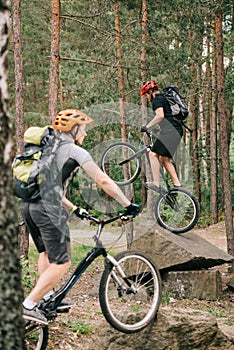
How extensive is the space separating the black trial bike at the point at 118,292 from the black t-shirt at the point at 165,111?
3.53 m

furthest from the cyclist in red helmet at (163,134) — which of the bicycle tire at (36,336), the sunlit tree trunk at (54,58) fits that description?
the bicycle tire at (36,336)

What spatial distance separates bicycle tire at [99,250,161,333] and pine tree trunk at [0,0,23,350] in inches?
Result: 74.4

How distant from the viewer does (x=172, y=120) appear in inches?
371

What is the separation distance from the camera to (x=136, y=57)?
19.6m

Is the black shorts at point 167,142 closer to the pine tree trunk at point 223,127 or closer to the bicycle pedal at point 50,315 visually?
the bicycle pedal at point 50,315

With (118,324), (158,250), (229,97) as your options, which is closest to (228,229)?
(158,250)

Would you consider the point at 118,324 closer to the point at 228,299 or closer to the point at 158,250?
the point at 158,250

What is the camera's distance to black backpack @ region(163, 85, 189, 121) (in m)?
9.21

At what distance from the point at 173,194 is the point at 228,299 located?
3.90m

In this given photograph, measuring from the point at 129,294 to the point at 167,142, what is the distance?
383 cm

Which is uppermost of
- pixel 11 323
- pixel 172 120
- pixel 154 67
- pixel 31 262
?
pixel 154 67

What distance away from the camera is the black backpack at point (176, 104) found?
363 inches

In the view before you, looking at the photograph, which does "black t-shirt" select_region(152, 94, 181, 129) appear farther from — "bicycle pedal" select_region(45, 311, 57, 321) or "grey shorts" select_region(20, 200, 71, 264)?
"bicycle pedal" select_region(45, 311, 57, 321)

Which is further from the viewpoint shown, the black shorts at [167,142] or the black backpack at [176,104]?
the black shorts at [167,142]
